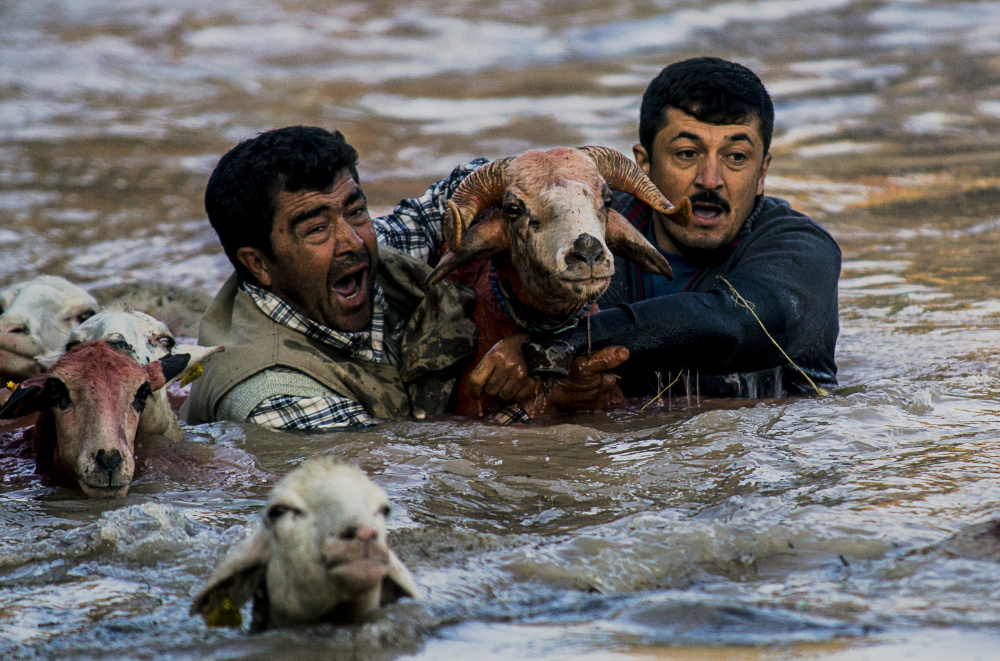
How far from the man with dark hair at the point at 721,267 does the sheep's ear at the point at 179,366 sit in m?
A: 1.88

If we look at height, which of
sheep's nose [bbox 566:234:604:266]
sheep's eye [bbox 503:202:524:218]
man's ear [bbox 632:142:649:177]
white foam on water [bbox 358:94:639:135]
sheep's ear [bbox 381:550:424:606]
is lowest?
sheep's ear [bbox 381:550:424:606]

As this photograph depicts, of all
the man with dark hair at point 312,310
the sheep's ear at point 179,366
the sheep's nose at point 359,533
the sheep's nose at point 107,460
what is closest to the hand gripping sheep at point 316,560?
the sheep's nose at point 359,533

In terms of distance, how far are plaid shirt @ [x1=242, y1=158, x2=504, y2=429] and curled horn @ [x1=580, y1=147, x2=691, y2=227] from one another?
796mm

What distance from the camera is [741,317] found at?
598 centimetres

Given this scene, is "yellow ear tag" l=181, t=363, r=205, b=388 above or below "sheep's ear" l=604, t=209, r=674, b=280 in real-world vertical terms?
below

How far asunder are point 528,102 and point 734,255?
12.4m

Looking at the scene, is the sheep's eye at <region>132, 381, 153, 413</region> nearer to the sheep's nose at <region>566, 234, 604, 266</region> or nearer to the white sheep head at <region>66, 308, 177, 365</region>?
the white sheep head at <region>66, 308, 177, 365</region>

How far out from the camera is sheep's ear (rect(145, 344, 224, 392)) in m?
5.38

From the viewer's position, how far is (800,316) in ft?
20.3

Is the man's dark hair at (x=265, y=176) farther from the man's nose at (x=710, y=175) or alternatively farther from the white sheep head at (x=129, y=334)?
the man's nose at (x=710, y=175)

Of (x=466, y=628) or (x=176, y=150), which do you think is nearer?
(x=466, y=628)

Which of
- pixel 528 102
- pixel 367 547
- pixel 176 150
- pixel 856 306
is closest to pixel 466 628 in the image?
pixel 367 547

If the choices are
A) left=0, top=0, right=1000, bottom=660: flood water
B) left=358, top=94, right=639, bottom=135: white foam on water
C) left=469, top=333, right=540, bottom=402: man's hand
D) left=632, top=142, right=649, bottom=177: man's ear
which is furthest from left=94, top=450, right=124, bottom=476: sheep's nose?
left=358, top=94, right=639, bottom=135: white foam on water

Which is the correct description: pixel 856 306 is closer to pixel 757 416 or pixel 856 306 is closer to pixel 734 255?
pixel 734 255
